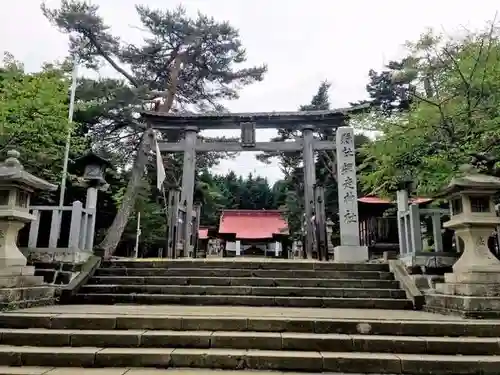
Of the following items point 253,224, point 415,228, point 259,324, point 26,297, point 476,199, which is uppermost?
point 253,224

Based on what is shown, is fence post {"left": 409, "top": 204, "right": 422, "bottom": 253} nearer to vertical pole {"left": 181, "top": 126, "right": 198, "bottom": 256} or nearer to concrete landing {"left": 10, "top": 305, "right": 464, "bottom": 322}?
concrete landing {"left": 10, "top": 305, "right": 464, "bottom": 322}

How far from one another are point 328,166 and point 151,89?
442 inches

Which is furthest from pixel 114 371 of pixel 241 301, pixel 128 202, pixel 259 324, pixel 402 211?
pixel 128 202

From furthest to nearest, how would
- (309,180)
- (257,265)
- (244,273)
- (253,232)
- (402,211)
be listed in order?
1. (253,232)
2. (309,180)
3. (257,265)
4. (402,211)
5. (244,273)

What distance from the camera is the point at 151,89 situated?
16531 mm

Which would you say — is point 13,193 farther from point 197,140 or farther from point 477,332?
point 197,140

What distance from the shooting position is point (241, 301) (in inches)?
281

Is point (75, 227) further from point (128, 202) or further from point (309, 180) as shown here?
→ point (309, 180)

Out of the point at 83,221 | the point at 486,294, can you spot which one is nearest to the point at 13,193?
the point at 83,221

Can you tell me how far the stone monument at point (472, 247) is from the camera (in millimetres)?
5656

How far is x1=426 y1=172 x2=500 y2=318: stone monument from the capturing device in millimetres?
5656

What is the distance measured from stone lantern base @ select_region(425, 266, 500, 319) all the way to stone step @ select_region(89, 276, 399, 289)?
1.53 meters

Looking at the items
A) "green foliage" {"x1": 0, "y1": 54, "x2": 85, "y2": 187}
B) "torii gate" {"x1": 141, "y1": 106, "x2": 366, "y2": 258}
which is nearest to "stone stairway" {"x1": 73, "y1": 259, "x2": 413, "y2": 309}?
"green foliage" {"x1": 0, "y1": 54, "x2": 85, "y2": 187}

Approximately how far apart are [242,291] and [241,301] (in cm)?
38
